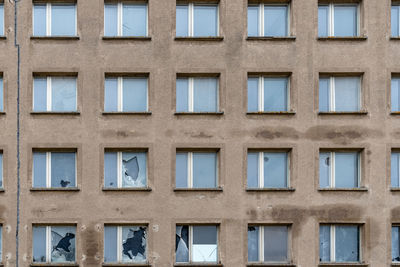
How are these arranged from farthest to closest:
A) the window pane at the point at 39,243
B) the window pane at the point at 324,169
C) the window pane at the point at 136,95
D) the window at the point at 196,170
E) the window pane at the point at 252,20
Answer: the window pane at the point at 252,20 → the window pane at the point at 136,95 → the window pane at the point at 324,169 → the window at the point at 196,170 → the window pane at the point at 39,243

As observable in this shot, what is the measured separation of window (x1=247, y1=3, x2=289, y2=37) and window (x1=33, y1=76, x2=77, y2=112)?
23.5 feet

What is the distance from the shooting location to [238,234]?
1961 centimetres

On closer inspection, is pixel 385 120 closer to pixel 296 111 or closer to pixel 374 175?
pixel 374 175

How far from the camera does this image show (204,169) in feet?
66.4

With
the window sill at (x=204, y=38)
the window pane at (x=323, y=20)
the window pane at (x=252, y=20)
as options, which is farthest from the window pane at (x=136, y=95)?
the window pane at (x=323, y=20)

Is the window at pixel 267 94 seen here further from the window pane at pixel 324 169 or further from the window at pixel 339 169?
the window at pixel 339 169

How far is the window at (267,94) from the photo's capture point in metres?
20.3

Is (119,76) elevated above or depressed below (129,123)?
above

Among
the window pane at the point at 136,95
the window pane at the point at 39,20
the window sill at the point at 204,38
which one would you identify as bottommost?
the window pane at the point at 136,95

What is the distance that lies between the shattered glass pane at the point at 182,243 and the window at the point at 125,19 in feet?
24.8

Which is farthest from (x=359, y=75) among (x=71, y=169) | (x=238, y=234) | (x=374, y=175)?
(x=71, y=169)

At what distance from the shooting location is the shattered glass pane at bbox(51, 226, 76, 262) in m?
19.7

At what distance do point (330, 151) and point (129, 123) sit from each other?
7658 mm

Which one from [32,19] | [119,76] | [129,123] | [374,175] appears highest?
[32,19]
